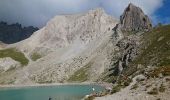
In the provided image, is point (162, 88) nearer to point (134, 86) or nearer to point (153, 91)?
point (153, 91)

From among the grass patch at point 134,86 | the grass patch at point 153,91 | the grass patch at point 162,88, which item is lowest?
the grass patch at point 153,91

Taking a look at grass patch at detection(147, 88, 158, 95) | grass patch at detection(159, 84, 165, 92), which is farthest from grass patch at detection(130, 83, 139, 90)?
grass patch at detection(159, 84, 165, 92)

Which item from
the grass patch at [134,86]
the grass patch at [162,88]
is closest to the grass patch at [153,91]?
the grass patch at [162,88]

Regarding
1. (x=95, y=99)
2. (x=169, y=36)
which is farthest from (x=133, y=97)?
(x=169, y=36)

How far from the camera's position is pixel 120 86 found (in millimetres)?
52500

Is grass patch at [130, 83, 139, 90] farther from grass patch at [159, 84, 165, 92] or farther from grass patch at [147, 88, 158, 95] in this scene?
grass patch at [159, 84, 165, 92]

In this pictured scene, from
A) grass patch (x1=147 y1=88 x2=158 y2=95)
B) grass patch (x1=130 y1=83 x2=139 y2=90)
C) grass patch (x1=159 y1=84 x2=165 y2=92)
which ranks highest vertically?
grass patch (x1=130 y1=83 x2=139 y2=90)

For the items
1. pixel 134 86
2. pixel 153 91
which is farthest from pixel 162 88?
pixel 134 86

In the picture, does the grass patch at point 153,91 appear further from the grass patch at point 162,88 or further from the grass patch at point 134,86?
the grass patch at point 134,86

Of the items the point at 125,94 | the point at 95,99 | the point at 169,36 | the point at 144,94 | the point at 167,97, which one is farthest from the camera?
the point at 169,36

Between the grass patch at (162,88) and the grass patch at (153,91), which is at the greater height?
the grass patch at (162,88)

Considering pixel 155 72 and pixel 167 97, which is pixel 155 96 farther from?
pixel 155 72

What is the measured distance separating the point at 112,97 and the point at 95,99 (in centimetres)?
323

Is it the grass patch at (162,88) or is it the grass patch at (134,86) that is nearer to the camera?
the grass patch at (162,88)
